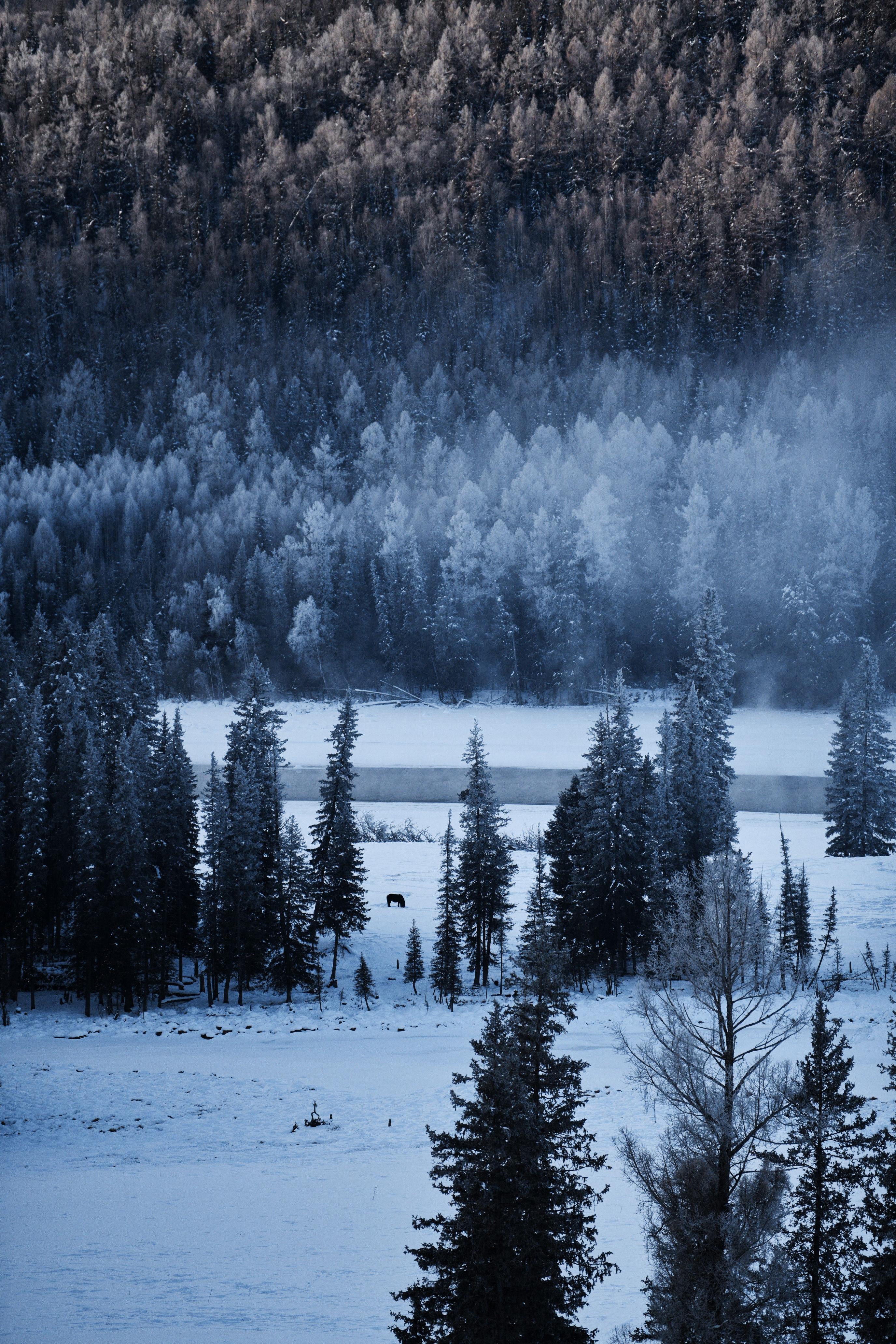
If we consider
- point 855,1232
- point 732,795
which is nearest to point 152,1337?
point 855,1232

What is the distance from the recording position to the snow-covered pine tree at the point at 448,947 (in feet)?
108

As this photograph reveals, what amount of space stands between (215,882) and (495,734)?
35740 millimetres

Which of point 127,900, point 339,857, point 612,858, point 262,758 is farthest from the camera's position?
point 262,758

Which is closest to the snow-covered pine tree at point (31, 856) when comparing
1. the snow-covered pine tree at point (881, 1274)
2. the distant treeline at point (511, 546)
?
the snow-covered pine tree at point (881, 1274)

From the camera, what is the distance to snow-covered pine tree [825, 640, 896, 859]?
39438mm

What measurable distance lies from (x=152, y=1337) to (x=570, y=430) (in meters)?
95.2

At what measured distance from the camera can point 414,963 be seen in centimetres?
3381

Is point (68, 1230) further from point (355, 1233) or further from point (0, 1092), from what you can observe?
point (0, 1092)

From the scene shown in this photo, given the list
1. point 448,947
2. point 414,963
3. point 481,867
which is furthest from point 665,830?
point 414,963

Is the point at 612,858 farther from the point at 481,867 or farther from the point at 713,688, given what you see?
the point at 713,688

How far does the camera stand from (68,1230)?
17.4 meters

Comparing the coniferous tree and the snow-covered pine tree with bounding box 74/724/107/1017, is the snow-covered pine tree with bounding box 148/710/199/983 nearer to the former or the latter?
the snow-covered pine tree with bounding box 74/724/107/1017

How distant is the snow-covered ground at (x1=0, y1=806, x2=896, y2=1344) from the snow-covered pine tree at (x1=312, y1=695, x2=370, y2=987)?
7.45ft

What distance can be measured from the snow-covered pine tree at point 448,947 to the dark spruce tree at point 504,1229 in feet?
68.3
